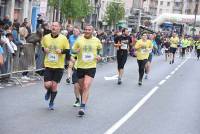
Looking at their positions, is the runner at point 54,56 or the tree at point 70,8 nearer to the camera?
the runner at point 54,56

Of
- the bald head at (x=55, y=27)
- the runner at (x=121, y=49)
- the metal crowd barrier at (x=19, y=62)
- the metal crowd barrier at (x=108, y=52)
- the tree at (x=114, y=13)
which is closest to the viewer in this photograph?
the bald head at (x=55, y=27)

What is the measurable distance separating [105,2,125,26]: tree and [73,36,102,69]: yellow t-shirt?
6483 cm

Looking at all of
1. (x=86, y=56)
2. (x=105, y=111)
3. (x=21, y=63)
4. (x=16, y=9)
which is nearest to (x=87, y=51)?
(x=86, y=56)

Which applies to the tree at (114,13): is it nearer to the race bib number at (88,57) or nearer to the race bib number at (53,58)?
the race bib number at (88,57)

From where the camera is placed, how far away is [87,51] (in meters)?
11.9

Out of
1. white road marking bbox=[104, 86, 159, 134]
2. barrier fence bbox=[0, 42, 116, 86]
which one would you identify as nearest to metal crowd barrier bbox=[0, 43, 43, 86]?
barrier fence bbox=[0, 42, 116, 86]

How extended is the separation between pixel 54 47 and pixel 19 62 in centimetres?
545

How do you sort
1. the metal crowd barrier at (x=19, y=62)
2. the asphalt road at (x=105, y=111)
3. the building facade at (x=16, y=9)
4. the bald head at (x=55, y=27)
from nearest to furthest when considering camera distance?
1. the asphalt road at (x=105, y=111)
2. the bald head at (x=55, y=27)
3. the metal crowd barrier at (x=19, y=62)
4. the building facade at (x=16, y=9)

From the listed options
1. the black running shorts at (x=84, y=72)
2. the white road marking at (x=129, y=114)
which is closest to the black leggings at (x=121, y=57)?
the white road marking at (x=129, y=114)

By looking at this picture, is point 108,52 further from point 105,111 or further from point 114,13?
point 114,13

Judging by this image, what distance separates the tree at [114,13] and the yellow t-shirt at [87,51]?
213 ft

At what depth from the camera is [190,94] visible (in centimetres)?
1772

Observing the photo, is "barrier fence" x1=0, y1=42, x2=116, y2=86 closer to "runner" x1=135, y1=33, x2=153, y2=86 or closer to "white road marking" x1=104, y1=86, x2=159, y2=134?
"runner" x1=135, y1=33, x2=153, y2=86

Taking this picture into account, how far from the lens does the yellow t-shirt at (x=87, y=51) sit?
11836 millimetres
